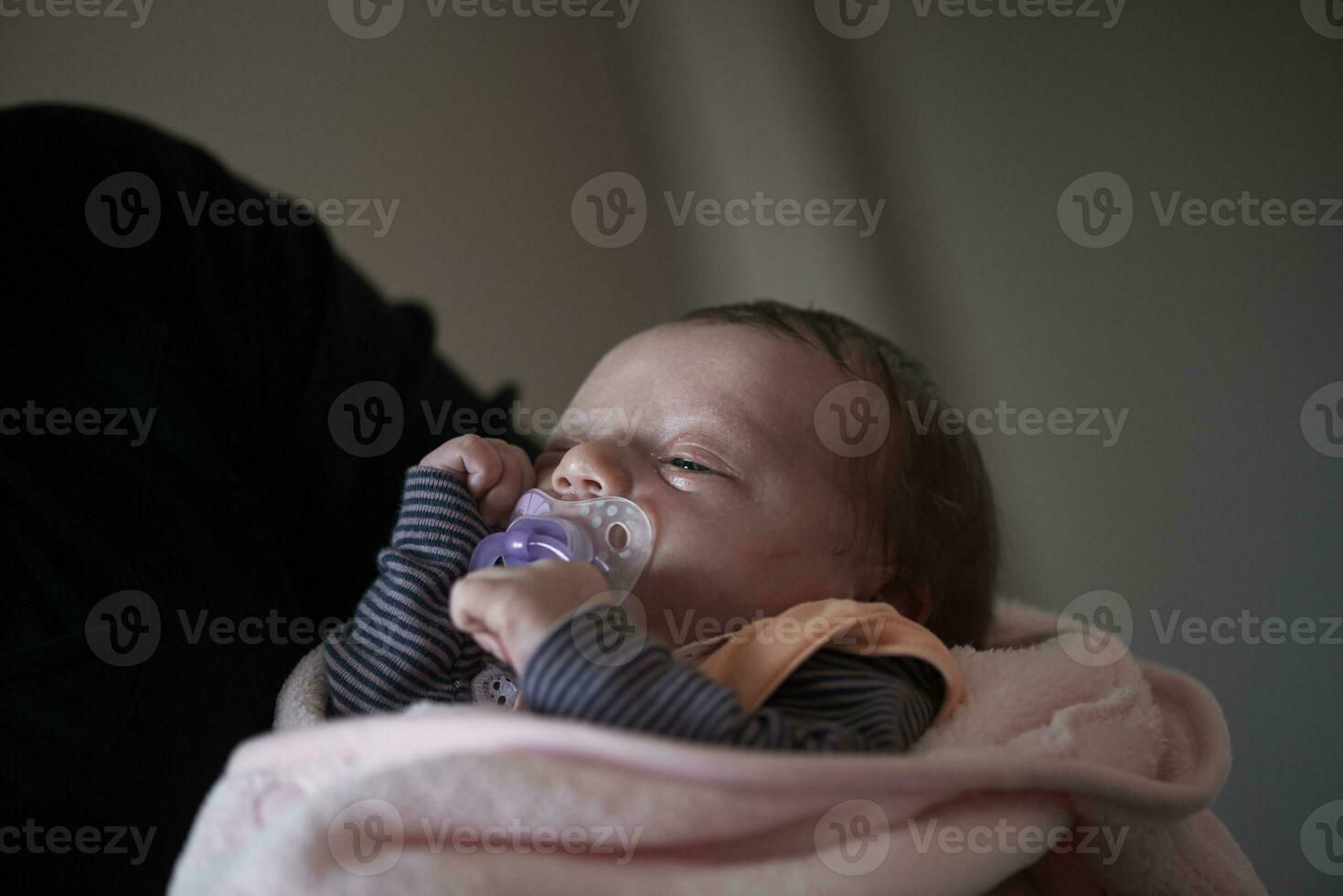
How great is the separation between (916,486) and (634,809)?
2.06 ft

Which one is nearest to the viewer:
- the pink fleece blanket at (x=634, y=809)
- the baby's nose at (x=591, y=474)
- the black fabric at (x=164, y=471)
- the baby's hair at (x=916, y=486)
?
the pink fleece blanket at (x=634, y=809)

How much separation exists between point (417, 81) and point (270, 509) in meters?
1.27

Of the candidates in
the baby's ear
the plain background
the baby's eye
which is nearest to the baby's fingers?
the baby's eye

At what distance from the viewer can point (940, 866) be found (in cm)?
72

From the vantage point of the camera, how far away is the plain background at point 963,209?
A: 1.22m

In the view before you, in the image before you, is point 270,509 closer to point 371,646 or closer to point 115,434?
point 115,434

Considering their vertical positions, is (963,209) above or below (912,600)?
above

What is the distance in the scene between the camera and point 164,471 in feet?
3.34

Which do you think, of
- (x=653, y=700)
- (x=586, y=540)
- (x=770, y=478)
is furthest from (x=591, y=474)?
(x=653, y=700)

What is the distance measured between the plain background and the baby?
37cm

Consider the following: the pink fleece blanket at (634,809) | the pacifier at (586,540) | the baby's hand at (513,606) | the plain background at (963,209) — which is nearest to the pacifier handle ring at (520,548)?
the pacifier at (586,540)

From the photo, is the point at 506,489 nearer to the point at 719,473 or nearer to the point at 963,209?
the point at 719,473

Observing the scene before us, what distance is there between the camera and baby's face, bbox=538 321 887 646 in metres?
0.96

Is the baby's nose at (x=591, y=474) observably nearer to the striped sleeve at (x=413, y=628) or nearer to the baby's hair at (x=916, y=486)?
the striped sleeve at (x=413, y=628)
